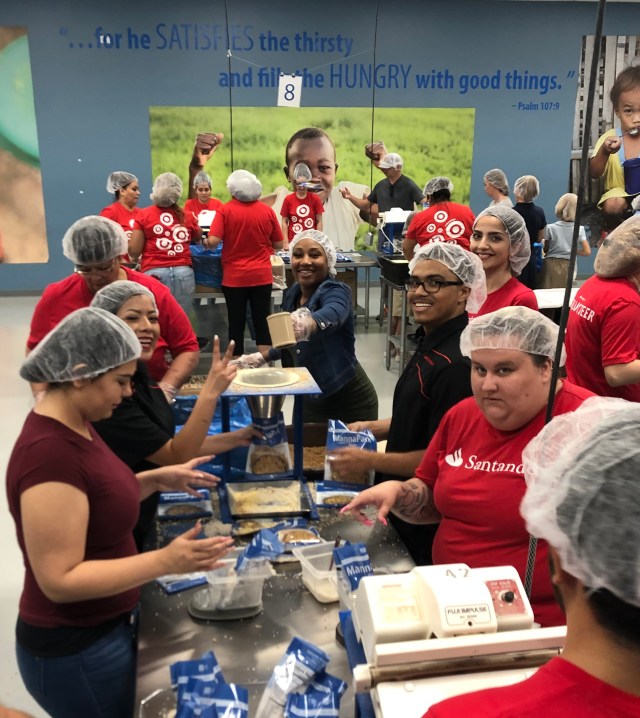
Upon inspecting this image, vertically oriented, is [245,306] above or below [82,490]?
below

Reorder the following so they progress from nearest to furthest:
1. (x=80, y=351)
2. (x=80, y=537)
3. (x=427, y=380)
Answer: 1. (x=80, y=537)
2. (x=80, y=351)
3. (x=427, y=380)

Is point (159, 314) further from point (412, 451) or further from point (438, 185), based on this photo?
point (438, 185)

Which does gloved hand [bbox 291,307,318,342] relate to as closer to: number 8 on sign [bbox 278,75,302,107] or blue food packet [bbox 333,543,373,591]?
blue food packet [bbox 333,543,373,591]

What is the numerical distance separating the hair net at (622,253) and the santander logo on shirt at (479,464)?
4.49ft

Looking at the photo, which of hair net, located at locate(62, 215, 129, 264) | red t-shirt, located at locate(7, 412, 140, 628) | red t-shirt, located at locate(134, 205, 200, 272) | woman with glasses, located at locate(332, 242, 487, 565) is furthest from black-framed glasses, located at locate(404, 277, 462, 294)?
red t-shirt, located at locate(134, 205, 200, 272)

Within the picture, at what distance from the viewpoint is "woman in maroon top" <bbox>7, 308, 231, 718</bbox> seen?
4.65ft

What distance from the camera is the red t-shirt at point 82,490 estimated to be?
1.44m

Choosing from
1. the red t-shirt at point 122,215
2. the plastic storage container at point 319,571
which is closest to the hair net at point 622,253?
the plastic storage container at point 319,571

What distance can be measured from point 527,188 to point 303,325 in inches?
183

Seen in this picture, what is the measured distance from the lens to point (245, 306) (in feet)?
19.7

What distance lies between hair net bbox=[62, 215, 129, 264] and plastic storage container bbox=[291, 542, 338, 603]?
154 centimetres

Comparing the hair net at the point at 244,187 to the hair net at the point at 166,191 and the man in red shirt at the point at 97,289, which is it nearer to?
the hair net at the point at 166,191

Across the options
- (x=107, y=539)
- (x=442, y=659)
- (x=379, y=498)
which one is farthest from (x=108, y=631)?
(x=442, y=659)

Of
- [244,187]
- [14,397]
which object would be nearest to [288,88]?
[244,187]
